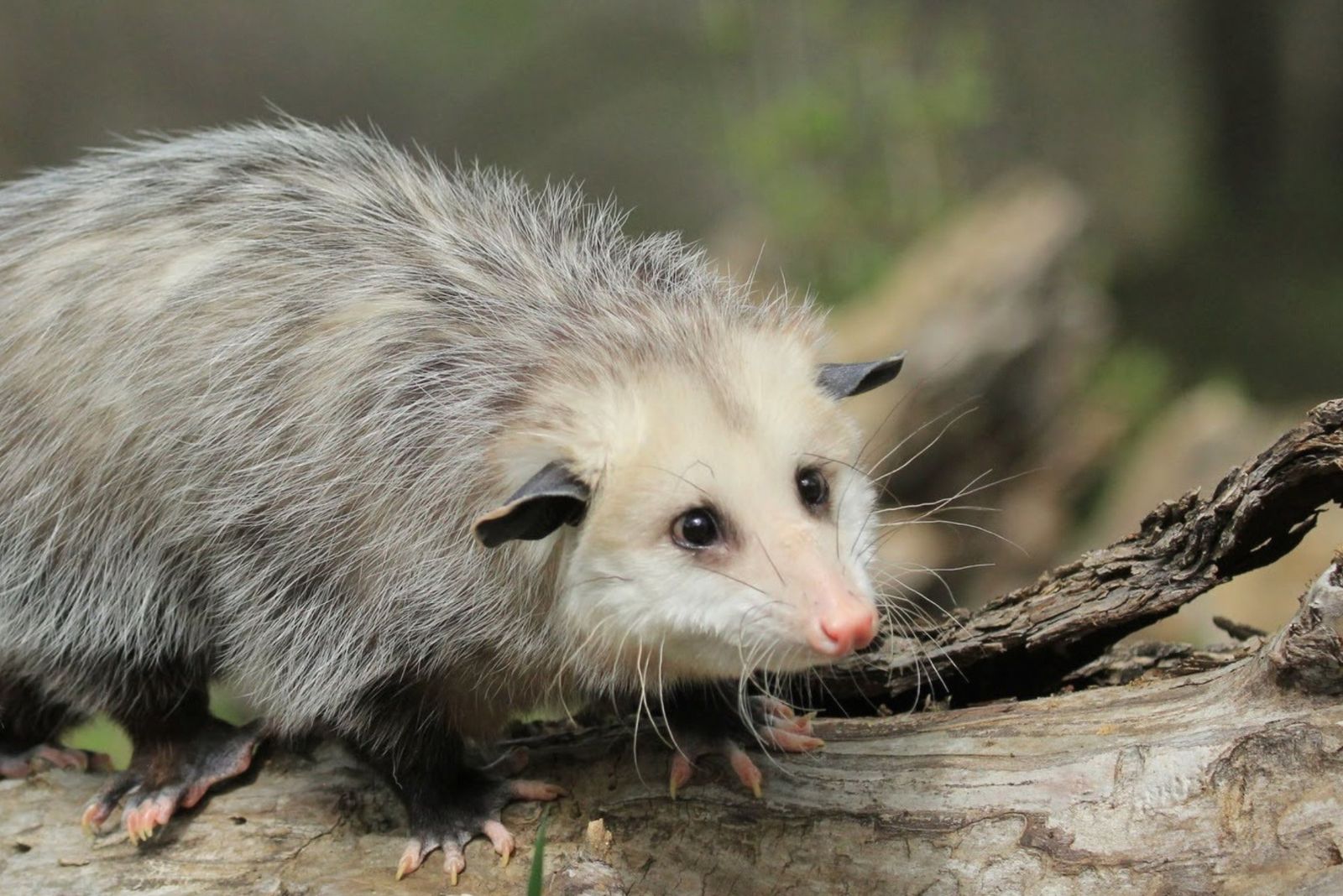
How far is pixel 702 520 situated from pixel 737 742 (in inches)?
28.9

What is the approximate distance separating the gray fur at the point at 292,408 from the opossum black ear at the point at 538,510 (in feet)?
0.57

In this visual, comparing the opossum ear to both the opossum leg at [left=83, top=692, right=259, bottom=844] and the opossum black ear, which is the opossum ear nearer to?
the opossum black ear

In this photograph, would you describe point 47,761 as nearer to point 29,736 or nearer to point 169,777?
point 29,736

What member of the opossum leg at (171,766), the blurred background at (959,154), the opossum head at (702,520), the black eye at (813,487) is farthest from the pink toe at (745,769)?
the blurred background at (959,154)

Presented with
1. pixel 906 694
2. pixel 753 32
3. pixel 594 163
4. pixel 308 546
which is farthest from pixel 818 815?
Result: pixel 594 163

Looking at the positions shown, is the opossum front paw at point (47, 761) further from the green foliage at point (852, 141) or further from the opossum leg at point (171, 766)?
the green foliage at point (852, 141)

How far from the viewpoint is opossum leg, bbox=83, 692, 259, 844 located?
2.76 m

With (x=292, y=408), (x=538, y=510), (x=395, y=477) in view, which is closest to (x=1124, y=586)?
(x=538, y=510)

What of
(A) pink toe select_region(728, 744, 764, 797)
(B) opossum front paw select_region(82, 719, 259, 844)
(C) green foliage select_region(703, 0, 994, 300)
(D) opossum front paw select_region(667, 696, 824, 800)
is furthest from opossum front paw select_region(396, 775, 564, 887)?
(C) green foliage select_region(703, 0, 994, 300)

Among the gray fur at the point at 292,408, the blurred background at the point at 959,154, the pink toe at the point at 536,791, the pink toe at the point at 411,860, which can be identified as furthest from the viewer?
the blurred background at the point at 959,154

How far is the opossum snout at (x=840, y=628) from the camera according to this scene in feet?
6.66

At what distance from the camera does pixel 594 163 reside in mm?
9969

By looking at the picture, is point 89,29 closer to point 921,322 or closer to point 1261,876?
point 921,322

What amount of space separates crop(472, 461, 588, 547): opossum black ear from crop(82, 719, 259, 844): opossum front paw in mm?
1093
